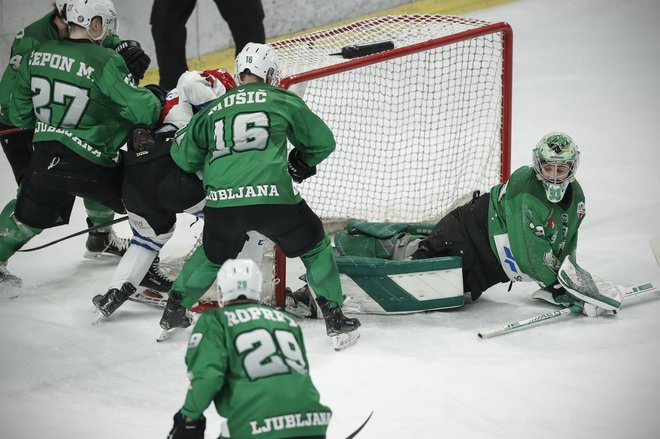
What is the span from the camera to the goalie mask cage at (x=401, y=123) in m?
4.98

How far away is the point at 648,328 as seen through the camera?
427cm

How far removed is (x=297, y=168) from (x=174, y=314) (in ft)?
2.38

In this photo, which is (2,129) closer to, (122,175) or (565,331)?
(122,175)

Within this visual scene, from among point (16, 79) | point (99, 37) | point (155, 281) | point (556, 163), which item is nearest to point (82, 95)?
point (99, 37)

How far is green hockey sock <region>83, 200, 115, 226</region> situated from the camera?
16.6ft

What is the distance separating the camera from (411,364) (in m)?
4.02

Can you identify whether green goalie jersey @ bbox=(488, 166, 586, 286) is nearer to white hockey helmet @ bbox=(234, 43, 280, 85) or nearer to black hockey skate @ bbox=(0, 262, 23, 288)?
white hockey helmet @ bbox=(234, 43, 280, 85)

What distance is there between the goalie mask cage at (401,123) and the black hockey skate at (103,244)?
36.5 inches

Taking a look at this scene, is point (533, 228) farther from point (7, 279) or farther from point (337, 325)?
point (7, 279)

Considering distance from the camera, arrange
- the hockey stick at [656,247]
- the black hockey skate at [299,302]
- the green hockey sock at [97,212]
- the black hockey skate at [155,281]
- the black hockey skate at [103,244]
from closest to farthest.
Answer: the black hockey skate at [299,302], the black hockey skate at [155,281], the hockey stick at [656,247], the green hockey sock at [97,212], the black hockey skate at [103,244]

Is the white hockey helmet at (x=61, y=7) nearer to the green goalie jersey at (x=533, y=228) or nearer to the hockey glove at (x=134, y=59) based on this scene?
the hockey glove at (x=134, y=59)

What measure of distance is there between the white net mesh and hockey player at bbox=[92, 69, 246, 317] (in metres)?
0.62

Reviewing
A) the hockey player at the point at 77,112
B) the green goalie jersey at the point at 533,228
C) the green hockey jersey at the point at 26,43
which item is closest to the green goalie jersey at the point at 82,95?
the hockey player at the point at 77,112

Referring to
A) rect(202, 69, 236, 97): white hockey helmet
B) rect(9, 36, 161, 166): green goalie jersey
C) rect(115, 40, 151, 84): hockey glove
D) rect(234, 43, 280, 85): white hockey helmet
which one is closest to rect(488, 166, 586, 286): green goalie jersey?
rect(234, 43, 280, 85): white hockey helmet
